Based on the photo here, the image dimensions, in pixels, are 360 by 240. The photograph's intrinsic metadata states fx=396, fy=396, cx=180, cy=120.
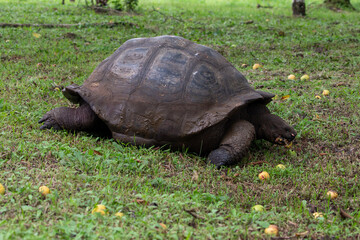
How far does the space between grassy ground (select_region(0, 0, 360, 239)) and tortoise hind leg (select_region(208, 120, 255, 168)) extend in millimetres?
110

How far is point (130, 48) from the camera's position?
179 inches

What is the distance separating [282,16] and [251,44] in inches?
197

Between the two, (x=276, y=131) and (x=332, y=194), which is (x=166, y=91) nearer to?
(x=276, y=131)

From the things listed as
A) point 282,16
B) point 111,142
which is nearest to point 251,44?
point 282,16

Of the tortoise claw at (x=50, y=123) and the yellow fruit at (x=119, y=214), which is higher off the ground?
the tortoise claw at (x=50, y=123)

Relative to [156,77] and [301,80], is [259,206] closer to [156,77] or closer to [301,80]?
[156,77]

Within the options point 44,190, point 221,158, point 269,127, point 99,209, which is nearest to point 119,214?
point 99,209

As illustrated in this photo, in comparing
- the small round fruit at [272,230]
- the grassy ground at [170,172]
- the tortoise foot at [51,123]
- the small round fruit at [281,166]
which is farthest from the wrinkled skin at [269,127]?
the tortoise foot at [51,123]

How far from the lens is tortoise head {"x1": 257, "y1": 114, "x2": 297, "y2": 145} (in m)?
4.30

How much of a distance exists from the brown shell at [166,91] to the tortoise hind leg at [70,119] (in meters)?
0.15

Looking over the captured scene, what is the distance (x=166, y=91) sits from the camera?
161 inches

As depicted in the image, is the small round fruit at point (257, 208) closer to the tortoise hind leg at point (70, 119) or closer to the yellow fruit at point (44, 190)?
the yellow fruit at point (44, 190)

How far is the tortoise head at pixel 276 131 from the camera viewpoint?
169 inches

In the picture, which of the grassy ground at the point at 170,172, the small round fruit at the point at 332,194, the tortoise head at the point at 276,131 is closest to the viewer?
the grassy ground at the point at 170,172
